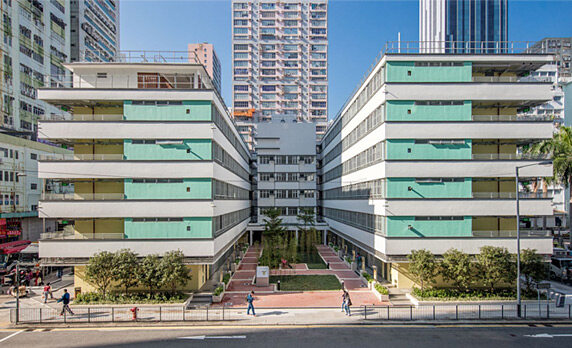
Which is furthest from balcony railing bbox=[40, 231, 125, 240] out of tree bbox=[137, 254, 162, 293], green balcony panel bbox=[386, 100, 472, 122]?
green balcony panel bbox=[386, 100, 472, 122]

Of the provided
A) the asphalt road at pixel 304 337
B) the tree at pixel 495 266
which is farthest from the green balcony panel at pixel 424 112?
the asphalt road at pixel 304 337

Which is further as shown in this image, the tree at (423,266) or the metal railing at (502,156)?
the metal railing at (502,156)

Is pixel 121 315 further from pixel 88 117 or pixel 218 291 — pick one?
pixel 88 117

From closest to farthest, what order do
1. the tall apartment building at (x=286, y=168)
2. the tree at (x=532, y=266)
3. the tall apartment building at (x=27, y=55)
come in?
the tree at (x=532, y=266)
the tall apartment building at (x=27, y=55)
the tall apartment building at (x=286, y=168)

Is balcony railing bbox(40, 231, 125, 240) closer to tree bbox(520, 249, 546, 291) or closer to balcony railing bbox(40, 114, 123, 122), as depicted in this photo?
balcony railing bbox(40, 114, 123, 122)

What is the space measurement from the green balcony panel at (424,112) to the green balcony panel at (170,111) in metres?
16.1

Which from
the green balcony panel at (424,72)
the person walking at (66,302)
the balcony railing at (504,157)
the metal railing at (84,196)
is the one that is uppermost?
the green balcony panel at (424,72)

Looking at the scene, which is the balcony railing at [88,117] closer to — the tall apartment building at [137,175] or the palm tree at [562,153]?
the tall apartment building at [137,175]

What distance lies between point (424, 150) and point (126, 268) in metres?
26.4

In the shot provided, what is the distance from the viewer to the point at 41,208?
28297mm

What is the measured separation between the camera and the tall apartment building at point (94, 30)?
78.6 meters

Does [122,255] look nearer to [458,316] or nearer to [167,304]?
[167,304]

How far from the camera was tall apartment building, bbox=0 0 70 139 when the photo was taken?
2127 inches

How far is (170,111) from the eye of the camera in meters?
28.9
